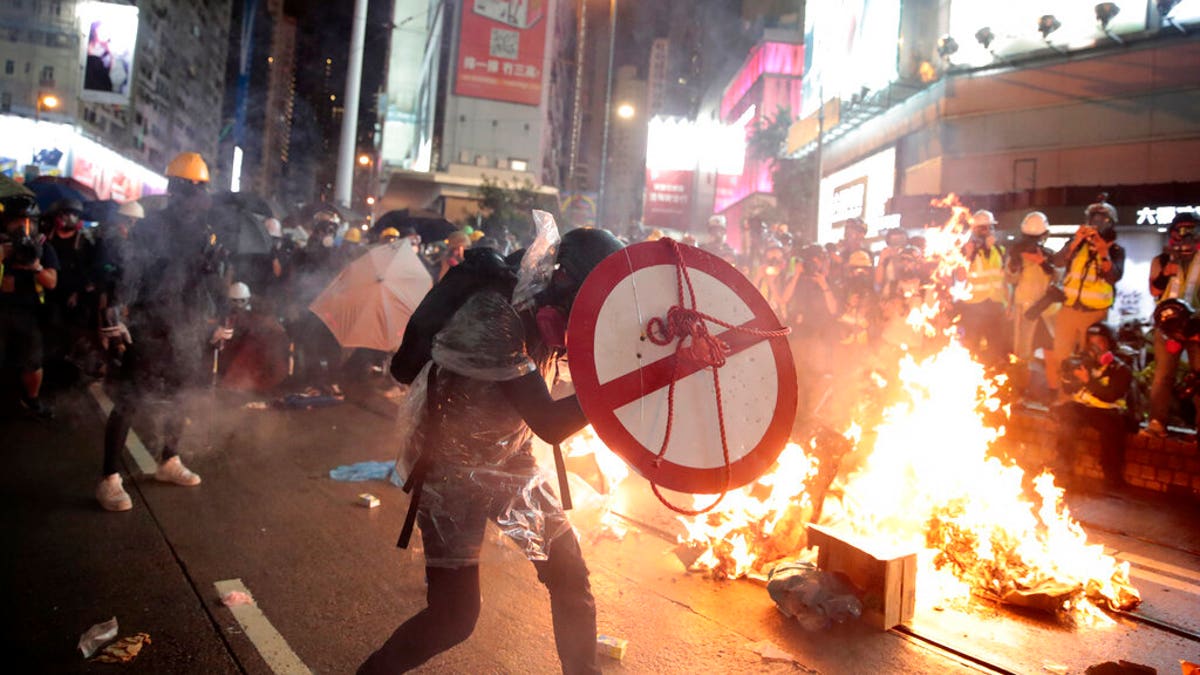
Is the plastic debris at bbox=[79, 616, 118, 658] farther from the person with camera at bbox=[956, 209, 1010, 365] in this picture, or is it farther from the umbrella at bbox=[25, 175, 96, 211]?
the umbrella at bbox=[25, 175, 96, 211]

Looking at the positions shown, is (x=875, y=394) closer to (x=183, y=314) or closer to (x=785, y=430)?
(x=785, y=430)

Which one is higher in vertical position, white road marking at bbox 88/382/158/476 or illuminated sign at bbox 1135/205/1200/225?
illuminated sign at bbox 1135/205/1200/225

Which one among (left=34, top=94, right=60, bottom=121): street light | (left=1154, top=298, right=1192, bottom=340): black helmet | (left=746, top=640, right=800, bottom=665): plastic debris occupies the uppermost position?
(left=34, top=94, right=60, bottom=121): street light

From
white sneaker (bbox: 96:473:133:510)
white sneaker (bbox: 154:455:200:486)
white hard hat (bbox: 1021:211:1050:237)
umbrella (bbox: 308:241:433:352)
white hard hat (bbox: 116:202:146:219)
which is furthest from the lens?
white hard hat (bbox: 1021:211:1050:237)

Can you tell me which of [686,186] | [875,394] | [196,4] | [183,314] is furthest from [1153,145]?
[196,4]

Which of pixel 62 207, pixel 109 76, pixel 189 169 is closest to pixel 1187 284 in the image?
pixel 189 169

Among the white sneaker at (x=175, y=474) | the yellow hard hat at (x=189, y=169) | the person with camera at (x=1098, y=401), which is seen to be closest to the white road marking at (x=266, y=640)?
the white sneaker at (x=175, y=474)

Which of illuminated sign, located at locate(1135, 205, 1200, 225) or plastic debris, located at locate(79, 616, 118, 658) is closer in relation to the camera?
plastic debris, located at locate(79, 616, 118, 658)

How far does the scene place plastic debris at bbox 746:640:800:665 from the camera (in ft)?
11.3

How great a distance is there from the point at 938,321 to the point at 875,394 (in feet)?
7.86

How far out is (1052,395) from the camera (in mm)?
7848

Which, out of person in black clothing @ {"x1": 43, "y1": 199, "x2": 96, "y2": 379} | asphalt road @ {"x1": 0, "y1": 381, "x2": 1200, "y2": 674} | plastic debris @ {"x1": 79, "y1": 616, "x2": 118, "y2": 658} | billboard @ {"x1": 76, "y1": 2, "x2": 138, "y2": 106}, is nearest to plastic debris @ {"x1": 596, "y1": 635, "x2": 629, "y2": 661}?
asphalt road @ {"x1": 0, "y1": 381, "x2": 1200, "y2": 674}

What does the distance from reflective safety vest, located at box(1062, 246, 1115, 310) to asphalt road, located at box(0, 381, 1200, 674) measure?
9.12ft

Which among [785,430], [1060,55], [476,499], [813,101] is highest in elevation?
[813,101]
